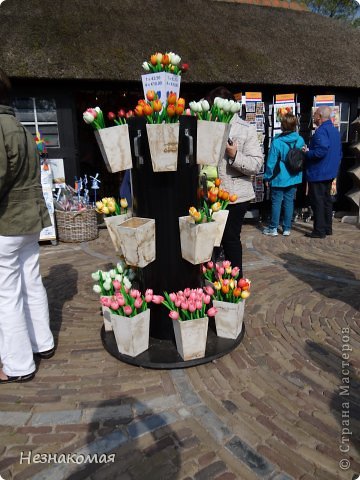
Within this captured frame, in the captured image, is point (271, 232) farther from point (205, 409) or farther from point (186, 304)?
point (205, 409)

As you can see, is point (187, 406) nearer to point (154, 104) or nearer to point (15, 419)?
point (15, 419)

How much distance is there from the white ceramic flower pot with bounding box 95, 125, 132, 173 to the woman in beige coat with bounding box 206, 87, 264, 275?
1.01 metres

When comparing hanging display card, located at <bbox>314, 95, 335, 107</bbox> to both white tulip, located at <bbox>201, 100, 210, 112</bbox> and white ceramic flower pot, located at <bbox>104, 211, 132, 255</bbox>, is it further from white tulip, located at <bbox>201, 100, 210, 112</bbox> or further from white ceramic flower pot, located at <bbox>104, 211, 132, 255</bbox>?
white ceramic flower pot, located at <bbox>104, 211, 132, 255</bbox>

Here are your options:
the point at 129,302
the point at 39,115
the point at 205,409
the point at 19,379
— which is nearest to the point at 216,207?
the point at 129,302

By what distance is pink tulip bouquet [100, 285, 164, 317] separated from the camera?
2619mm

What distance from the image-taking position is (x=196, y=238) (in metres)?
2.56

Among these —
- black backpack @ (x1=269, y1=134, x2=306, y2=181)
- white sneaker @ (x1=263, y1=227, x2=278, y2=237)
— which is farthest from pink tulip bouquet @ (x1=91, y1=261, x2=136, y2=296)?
black backpack @ (x1=269, y1=134, x2=306, y2=181)

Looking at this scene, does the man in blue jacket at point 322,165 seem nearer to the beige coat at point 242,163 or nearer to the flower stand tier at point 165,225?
the beige coat at point 242,163

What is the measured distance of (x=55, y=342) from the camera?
3.15 metres

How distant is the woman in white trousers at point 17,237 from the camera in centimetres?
229

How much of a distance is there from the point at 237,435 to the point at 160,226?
143 cm

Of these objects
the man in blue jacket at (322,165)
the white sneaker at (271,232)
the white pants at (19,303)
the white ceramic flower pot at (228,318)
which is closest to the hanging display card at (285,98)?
the man in blue jacket at (322,165)

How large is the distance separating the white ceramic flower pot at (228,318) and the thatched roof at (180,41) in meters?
5.09

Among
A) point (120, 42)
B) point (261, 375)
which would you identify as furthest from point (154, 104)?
point (120, 42)
